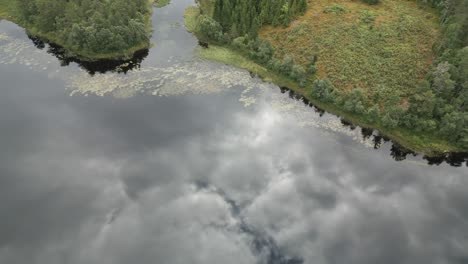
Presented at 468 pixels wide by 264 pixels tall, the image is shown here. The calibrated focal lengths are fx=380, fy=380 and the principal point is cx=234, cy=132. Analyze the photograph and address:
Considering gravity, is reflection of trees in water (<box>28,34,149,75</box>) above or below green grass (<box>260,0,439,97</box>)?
below

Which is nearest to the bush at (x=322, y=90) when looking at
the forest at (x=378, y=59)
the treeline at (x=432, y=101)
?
the treeline at (x=432, y=101)

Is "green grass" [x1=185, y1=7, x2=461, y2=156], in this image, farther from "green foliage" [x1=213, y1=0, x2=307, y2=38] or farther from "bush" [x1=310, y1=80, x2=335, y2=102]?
"green foliage" [x1=213, y1=0, x2=307, y2=38]

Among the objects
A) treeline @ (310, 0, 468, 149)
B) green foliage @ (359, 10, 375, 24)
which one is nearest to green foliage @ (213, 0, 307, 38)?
green foliage @ (359, 10, 375, 24)

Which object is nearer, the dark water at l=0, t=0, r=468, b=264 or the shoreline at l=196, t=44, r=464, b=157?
the dark water at l=0, t=0, r=468, b=264

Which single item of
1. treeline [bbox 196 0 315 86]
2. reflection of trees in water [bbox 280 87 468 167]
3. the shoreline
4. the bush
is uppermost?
treeline [bbox 196 0 315 86]

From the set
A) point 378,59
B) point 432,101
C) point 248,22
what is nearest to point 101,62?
point 248,22

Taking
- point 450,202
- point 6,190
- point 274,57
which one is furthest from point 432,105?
point 6,190

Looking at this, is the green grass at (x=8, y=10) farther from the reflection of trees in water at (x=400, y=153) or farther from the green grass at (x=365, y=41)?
the reflection of trees in water at (x=400, y=153)
